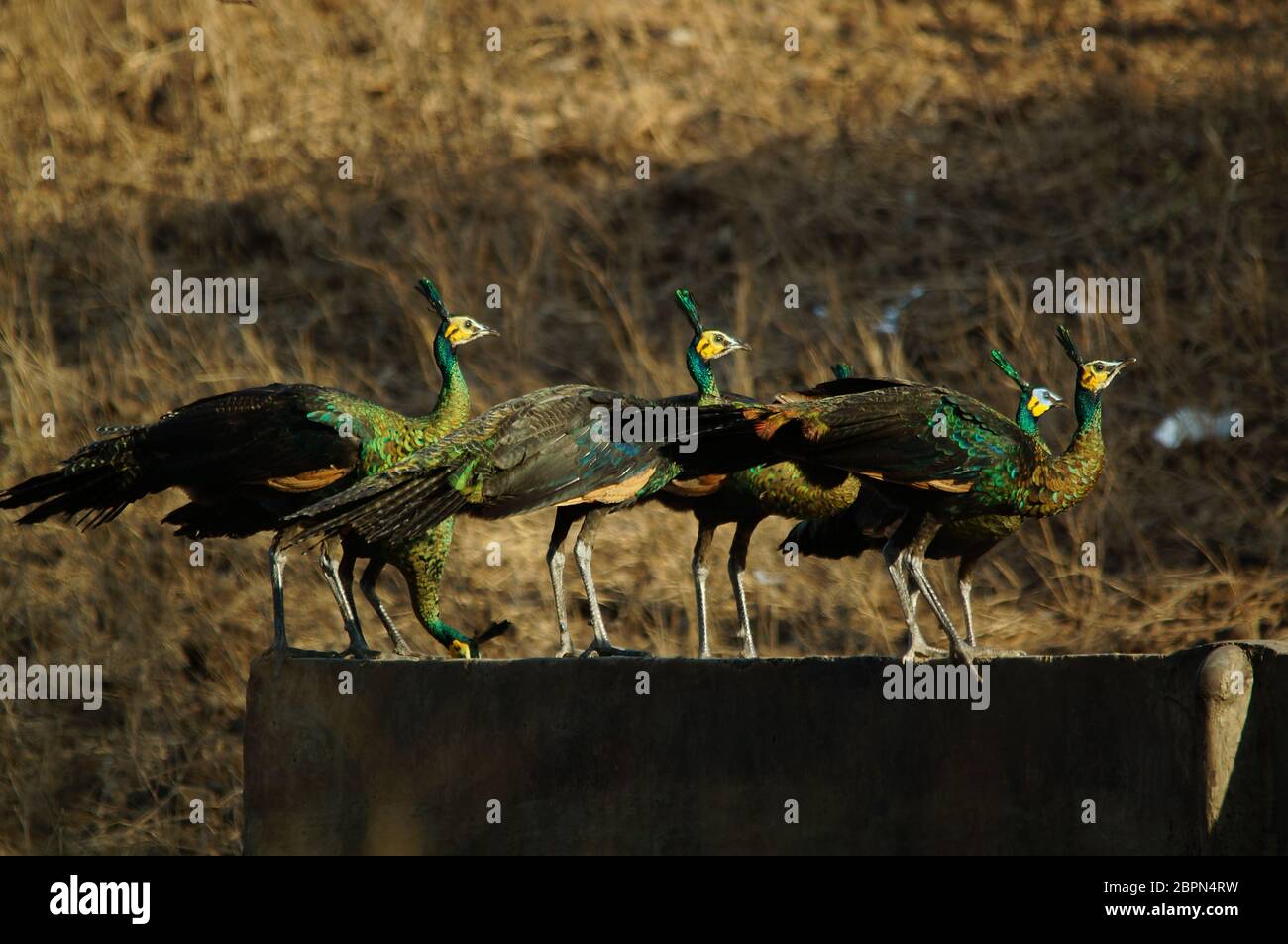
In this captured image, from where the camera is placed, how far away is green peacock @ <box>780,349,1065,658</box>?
7941 millimetres

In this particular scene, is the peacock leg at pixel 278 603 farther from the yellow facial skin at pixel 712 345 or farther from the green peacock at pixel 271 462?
the yellow facial skin at pixel 712 345

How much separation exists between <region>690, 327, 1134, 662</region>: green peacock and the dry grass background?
5.27m

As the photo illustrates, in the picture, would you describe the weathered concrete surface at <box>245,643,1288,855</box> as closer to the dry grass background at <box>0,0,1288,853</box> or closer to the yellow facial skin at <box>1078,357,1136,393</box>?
the yellow facial skin at <box>1078,357,1136,393</box>

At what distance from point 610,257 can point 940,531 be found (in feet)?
27.3

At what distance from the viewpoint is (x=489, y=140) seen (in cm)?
1730

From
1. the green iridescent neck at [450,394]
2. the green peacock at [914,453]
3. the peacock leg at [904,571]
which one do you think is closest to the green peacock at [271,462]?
the green iridescent neck at [450,394]

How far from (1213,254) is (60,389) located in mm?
9186

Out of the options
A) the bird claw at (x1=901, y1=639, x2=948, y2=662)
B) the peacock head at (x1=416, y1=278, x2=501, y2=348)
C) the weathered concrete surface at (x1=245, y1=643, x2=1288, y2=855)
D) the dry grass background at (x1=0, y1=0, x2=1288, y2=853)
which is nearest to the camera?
the weathered concrete surface at (x1=245, y1=643, x2=1288, y2=855)

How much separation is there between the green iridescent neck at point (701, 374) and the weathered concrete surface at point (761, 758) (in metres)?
1.94

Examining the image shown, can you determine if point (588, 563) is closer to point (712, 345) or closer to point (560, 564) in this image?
point (560, 564)

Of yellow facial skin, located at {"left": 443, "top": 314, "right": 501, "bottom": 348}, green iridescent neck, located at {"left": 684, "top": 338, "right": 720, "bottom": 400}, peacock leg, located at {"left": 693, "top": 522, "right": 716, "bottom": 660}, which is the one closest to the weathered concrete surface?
peacock leg, located at {"left": 693, "top": 522, "right": 716, "bottom": 660}

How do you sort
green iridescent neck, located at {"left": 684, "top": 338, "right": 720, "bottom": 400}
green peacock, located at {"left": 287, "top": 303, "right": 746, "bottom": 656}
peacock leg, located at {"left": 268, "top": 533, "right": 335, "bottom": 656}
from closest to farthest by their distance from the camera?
green peacock, located at {"left": 287, "top": 303, "right": 746, "bottom": 656} < peacock leg, located at {"left": 268, "top": 533, "right": 335, "bottom": 656} < green iridescent neck, located at {"left": 684, "top": 338, "right": 720, "bottom": 400}

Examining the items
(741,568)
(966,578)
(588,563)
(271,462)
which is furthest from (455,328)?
(966,578)

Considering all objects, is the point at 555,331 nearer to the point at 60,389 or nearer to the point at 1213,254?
the point at 60,389
